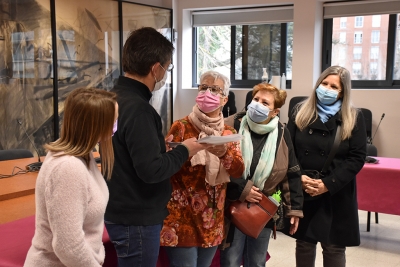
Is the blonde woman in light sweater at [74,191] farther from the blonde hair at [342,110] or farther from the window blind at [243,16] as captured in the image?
the window blind at [243,16]

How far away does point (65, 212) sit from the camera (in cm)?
122

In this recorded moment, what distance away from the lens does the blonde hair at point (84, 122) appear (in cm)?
131

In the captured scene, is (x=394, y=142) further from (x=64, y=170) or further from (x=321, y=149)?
(x=64, y=170)

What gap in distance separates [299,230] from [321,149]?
1.55 ft

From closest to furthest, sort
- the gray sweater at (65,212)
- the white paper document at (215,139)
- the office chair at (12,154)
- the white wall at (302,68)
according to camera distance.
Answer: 1. the gray sweater at (65,212)
2. the white paper document at (215,139)
3. the office chair at (12,154)
4. the white wall at (302,68)

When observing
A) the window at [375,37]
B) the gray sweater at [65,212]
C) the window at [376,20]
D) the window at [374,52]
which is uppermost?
the window at [376,20]

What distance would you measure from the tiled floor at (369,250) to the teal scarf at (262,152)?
1.48 meters

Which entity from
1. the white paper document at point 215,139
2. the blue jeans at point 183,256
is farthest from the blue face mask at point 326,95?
the blue jeans at point 183,256

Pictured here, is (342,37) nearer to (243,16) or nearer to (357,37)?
(357,37)

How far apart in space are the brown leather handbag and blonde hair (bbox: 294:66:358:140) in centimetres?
55

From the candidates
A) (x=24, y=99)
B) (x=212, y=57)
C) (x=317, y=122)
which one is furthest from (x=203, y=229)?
(x=212, y=57)

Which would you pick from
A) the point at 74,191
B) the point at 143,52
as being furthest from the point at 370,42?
the point at 74,191

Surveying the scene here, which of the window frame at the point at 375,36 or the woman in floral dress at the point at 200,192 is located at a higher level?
the window frame at the point at 375,36

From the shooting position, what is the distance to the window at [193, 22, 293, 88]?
695 centimetres
